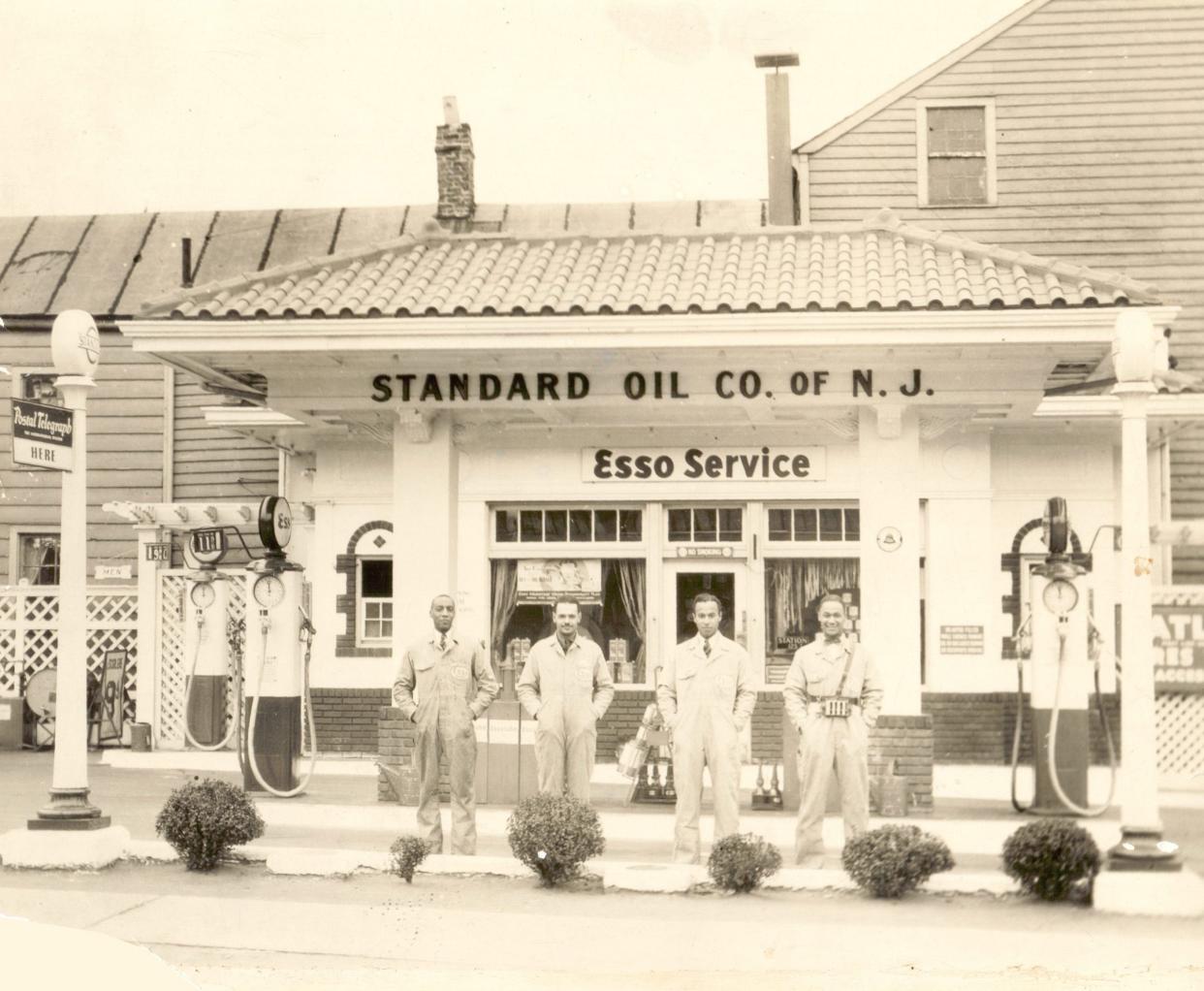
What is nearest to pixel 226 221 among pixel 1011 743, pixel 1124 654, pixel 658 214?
pixel 658 214

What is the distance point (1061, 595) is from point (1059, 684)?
2.40ft

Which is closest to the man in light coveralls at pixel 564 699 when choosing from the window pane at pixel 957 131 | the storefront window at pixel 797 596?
the storefront window at pixel 797 596

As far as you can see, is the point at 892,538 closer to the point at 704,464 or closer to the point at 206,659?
the point at 704,464

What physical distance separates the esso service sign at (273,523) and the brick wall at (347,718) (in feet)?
13.3

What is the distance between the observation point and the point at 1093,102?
709 inches

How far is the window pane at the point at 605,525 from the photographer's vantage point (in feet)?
55.6

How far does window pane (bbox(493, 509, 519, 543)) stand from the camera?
17.1 m

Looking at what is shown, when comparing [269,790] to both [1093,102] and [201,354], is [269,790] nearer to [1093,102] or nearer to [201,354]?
[201,354]

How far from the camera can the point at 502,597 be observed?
17.0 meters

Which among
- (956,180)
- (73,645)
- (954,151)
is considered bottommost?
(73,645)

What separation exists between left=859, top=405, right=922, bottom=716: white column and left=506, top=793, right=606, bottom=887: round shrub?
3.54m

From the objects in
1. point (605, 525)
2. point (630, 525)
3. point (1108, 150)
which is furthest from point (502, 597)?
point (1108, 150)

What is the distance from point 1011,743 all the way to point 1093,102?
7432mm

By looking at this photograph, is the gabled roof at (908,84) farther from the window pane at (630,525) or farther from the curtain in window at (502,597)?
the curtain in window at (502,597)
